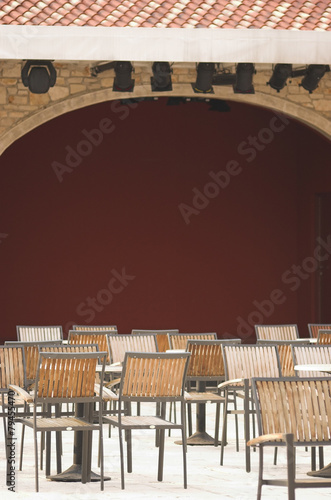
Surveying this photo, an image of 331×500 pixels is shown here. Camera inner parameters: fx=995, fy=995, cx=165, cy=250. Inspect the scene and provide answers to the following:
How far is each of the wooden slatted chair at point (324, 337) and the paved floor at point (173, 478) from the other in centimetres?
128

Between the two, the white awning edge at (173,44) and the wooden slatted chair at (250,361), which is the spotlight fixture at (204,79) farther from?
the wooden slatted chair at (250,361)

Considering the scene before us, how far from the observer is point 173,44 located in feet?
39.9

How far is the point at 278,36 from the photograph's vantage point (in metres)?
12.3

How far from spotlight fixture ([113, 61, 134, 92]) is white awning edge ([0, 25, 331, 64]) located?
738 millimetres

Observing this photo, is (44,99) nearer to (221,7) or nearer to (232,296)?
(221,7)

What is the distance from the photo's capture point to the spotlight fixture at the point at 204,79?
1292 cm

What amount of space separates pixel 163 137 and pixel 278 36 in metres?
5.47

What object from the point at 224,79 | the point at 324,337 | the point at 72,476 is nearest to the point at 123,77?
the point at 224,79

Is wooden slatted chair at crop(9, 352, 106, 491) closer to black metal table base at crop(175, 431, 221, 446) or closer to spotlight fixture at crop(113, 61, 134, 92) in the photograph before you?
black metal table base at crop(175, 431, 221, 446)

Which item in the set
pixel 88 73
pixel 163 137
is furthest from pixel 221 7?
pixel 163 137

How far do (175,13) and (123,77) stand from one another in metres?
1.06

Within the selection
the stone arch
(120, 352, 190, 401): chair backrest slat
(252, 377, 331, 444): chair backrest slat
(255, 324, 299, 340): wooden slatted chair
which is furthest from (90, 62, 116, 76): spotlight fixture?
(252, 377, 331, 444): chair backrest slat

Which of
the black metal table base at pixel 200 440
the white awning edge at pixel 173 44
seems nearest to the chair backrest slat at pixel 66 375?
the black metal table base at pixel 200 440

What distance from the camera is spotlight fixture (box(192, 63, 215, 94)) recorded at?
1292cm
